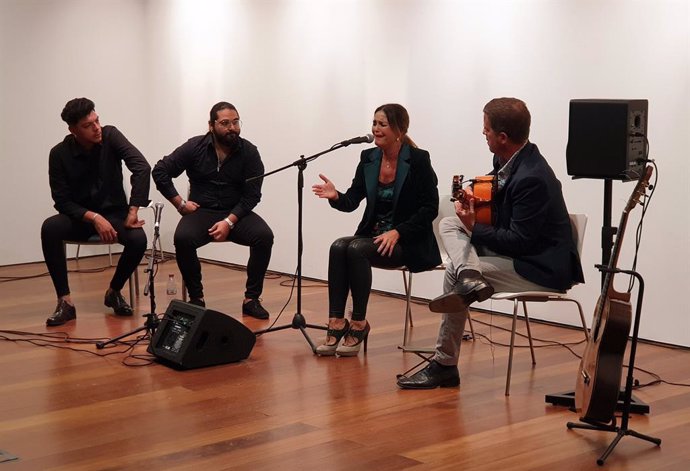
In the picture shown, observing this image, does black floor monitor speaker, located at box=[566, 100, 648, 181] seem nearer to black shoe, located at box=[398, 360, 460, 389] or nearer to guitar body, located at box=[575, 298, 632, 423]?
guitar body, located at box=[575, 298, 632, 423]

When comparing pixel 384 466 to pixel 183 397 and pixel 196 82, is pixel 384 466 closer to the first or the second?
pixel 183 397

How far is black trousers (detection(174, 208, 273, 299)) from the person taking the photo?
20.2ft

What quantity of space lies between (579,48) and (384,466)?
2962mm

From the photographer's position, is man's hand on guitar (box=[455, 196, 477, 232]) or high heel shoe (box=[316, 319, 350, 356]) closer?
man's hand on guitar (box=[455, 196, 477, 232])

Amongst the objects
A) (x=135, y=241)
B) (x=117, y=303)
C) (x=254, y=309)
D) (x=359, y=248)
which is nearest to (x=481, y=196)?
(x=359, y=248)

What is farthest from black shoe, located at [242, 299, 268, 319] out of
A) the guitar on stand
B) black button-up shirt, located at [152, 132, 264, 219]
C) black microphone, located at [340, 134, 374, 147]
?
the guitar on stand

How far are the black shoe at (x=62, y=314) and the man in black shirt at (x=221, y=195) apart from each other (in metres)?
0.68

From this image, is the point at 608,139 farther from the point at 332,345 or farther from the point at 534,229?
the point at 332,345

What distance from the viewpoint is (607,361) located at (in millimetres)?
3703

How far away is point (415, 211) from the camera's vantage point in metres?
5.34

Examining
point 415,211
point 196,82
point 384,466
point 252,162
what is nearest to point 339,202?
point 415,211

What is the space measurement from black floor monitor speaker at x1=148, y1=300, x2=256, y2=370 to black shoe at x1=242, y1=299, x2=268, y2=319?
3.19ft

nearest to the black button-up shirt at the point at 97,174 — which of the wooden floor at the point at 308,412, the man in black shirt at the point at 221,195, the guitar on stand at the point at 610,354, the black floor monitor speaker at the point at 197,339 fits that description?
the man in black shirt at the point at 221,195

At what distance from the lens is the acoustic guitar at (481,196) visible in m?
4.57
